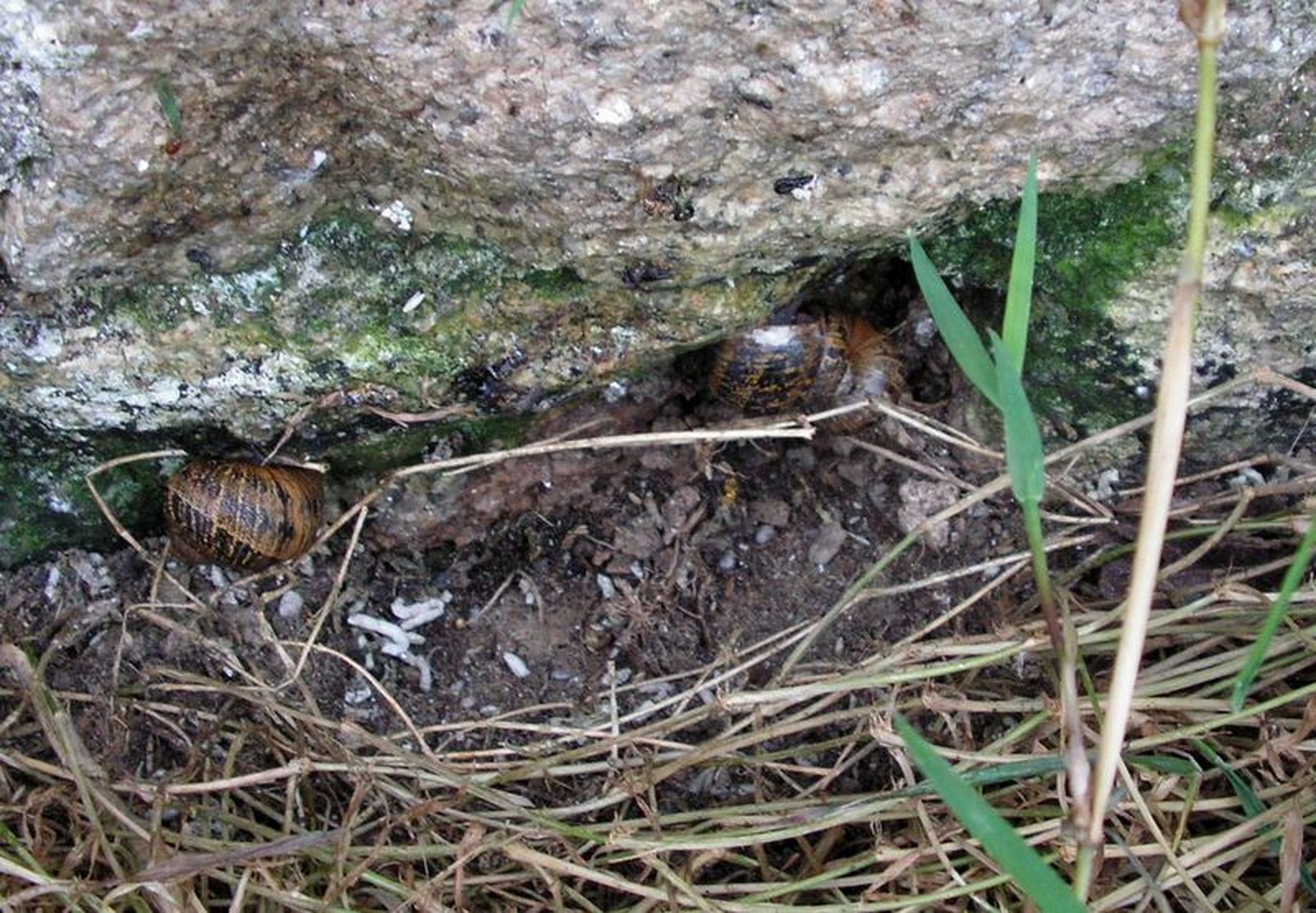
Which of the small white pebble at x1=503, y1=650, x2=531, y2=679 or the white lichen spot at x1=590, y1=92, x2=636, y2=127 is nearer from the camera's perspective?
the white lichen spot at x1=590, y1=92, x2=636, y2=127

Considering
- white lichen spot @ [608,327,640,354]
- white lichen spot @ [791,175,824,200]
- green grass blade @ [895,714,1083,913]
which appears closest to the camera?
green grass blade @ [895,714,1083,913]

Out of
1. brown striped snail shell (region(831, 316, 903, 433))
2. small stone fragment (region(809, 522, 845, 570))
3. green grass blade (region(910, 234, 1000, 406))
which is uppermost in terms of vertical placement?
green grass blade (region(910, 234, 1000, 406))

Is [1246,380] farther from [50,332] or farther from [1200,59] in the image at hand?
[50,332]

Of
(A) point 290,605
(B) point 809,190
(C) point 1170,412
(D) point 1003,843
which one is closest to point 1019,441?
(C) point 1170,412

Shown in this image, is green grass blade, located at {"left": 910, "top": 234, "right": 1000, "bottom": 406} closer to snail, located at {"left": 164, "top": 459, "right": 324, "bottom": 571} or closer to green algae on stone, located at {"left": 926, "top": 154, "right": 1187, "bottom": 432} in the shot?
green algae on stone, located at {"left": 926, "top": 154, "right": 1187, "bottom": 432}

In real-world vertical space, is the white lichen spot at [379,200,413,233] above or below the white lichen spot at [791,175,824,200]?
below

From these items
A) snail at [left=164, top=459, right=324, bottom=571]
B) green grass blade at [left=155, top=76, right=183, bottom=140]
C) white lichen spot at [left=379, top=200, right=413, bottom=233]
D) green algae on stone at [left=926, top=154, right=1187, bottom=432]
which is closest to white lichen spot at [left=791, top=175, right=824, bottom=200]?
green algae on stone at [left=926, top=154, right=1187, bottom=432]

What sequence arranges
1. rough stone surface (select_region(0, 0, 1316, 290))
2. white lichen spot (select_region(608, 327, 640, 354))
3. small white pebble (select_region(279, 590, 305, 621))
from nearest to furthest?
rough stone surface (select_region(0, 0, 1316, 290)), white lichen spot (select_region(608, 327, 640, 354)), small white pebble (select_region(279, 590, 305, 621))
